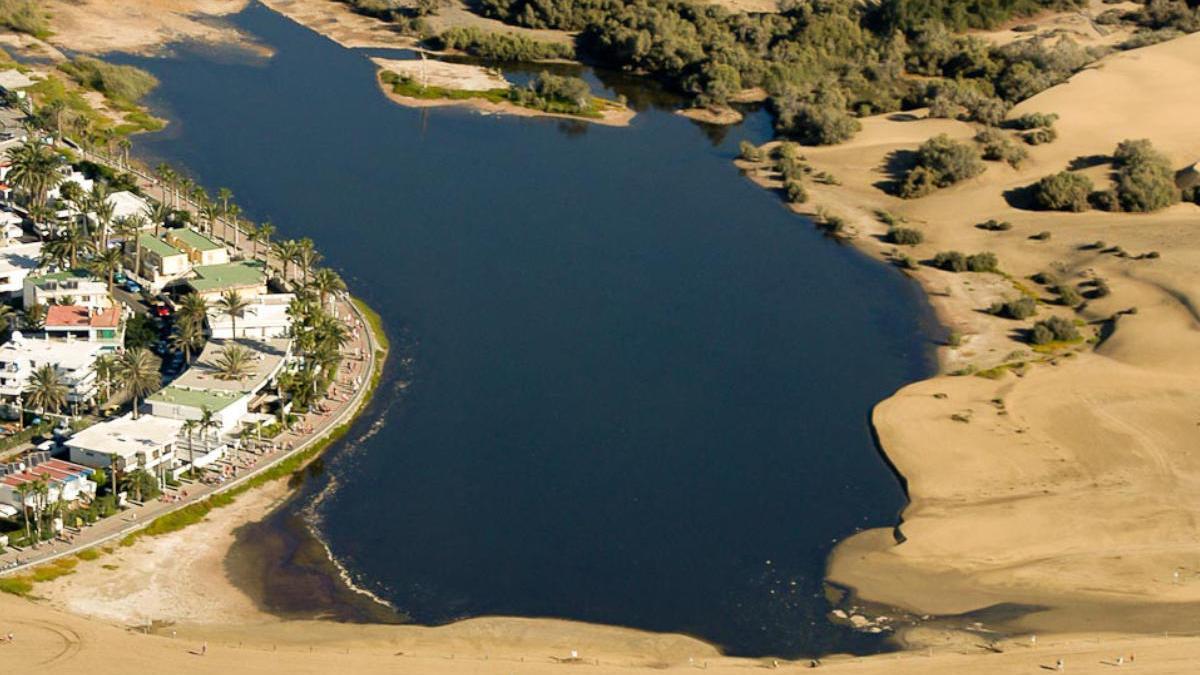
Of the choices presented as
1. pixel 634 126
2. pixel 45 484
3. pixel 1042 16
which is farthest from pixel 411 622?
pixel 1042 16

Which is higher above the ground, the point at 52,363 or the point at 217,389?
the point at 217,389

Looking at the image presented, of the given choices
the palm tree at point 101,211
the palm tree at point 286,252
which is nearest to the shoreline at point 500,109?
the palm tree at point 101,211

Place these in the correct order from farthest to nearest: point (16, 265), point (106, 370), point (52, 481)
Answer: point (16, 265) → point (106, 370) → point (52, 481)

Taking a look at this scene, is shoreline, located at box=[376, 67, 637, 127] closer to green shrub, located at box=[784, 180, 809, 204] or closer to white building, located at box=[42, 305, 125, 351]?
green shrub, located at box=[784, 180, 809, 204]

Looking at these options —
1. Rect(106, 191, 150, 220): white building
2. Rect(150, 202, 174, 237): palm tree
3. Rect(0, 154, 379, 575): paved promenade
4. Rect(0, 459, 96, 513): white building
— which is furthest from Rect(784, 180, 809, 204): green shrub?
Rect(0, 459, 96, 513): white building

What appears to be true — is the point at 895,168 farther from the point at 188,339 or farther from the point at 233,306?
the point at 188,339

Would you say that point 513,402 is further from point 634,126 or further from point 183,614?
point 634,126

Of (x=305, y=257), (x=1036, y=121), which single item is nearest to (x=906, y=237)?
(x=1036, y=121)

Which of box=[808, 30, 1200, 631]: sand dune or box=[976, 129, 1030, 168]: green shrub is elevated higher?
box=[976, 129, 1030, 168]: green shrub
